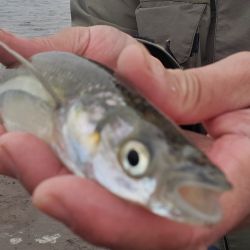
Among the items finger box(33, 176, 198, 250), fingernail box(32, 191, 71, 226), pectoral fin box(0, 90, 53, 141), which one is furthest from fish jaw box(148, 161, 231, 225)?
pectoral fin box(0, 90, 53, 141)

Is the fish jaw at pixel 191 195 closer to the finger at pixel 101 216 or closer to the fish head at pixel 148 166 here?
the fish head at pixel 148 166

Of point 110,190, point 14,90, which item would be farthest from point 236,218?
point 14,90

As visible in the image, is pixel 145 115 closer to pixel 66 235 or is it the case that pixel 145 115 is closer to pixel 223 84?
pixel 223 84

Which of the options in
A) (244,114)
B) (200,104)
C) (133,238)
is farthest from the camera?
(244,114)

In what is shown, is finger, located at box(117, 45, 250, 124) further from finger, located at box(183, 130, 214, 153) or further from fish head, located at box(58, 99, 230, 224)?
fish head, located at box(58, 99, 230, 224)

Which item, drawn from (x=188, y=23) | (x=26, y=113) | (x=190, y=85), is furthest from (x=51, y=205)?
(x=188, y=23)

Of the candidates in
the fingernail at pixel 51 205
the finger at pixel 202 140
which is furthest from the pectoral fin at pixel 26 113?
the finger at pixel 202 140
